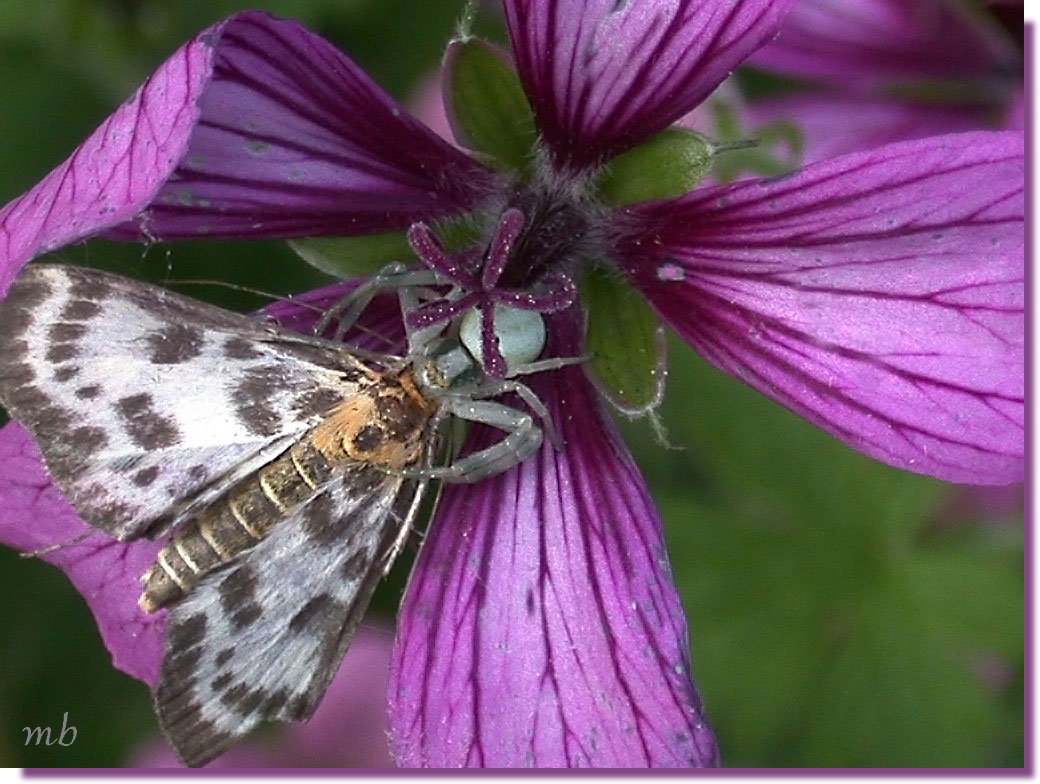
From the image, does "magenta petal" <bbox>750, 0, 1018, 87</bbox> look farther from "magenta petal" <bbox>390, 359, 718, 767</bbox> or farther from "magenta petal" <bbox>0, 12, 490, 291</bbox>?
"magenta petal" <bbox>390, 359, 718, 767</bbox>

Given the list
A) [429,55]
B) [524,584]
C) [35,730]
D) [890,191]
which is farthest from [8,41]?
[890,191]

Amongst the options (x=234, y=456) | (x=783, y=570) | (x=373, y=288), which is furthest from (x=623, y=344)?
(x=783, y=570)

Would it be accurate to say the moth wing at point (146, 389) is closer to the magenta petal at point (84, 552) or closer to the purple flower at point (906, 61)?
the magenta petal at point (84, 552)

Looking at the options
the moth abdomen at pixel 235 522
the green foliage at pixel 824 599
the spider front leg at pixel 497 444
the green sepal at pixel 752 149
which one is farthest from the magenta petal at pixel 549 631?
the green foliage at pixel 824 599

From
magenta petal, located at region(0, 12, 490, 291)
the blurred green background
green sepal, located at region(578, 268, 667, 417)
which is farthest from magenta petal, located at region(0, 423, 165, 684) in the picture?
the blurred green background

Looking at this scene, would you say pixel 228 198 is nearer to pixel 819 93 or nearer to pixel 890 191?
pixel 890 191
